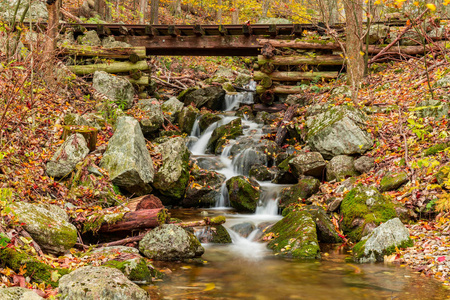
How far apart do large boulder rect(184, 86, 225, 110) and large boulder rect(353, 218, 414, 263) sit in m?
10.1

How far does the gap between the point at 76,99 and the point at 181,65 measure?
10704 mm

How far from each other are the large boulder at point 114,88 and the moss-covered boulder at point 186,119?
1.87 meters

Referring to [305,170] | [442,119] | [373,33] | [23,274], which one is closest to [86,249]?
[23,274]

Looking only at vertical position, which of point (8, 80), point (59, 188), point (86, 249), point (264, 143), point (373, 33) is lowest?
point (86, 249)

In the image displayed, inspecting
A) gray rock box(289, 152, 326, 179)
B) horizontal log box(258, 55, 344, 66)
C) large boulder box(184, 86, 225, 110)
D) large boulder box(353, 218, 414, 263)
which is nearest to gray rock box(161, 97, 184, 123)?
large boulder box(184, 86, 225, 110)

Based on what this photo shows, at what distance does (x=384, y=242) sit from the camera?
5.80m

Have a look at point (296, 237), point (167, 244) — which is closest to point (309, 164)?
point (296, 237)

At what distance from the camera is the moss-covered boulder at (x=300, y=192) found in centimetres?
852

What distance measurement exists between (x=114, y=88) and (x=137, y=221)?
6.64 metres

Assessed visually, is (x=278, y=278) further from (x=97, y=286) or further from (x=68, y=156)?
(x=68, y=156)

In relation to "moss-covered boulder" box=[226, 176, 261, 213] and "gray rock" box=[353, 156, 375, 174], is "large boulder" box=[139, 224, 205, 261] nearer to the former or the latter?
"moss-covered boulder" box=[226, 176, 261, 213]

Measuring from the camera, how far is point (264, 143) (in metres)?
11.3

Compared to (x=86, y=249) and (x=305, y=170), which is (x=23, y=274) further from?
(x=305, y=170)

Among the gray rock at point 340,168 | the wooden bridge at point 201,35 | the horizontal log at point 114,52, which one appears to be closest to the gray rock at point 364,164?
the gray rock at point 340,168
